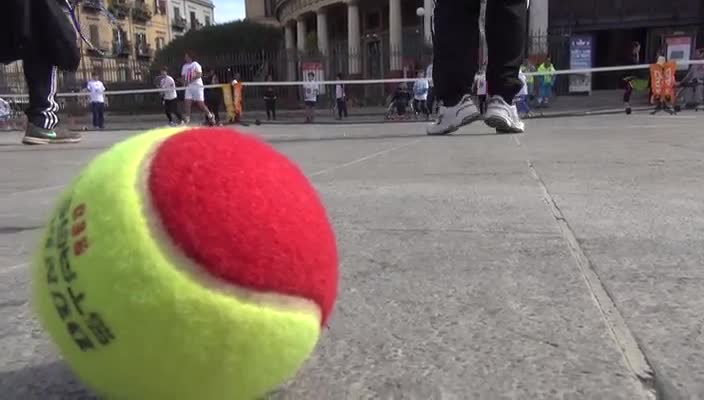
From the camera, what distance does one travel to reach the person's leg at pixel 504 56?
4641 mm

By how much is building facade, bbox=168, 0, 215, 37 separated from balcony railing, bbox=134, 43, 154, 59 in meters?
5.93

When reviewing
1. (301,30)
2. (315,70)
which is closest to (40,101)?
(315,70)

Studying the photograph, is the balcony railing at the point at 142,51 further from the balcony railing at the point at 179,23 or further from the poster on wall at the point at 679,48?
the poster on wall at the point at 679,48

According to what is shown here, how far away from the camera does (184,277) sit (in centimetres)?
92

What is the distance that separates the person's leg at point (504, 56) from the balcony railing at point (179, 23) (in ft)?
241

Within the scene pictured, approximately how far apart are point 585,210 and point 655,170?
1.21m

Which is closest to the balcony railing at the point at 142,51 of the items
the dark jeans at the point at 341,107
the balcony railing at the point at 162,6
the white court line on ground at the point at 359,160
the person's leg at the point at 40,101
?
the balcony railing at the point at 162,6

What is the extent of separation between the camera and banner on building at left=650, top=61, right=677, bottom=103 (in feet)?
48.9

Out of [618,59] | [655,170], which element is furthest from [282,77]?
[655,170]

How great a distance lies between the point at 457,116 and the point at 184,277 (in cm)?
474

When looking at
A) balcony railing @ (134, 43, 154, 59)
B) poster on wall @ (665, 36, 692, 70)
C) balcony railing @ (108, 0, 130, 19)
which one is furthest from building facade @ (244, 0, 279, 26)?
poster on wall @ (665, 36, 692, 70)

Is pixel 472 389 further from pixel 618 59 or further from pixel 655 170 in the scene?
pixel 618 59

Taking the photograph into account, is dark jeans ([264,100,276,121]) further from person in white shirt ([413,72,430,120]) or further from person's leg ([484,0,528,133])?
person's leg ([484,0,528,133])

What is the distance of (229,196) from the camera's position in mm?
976
